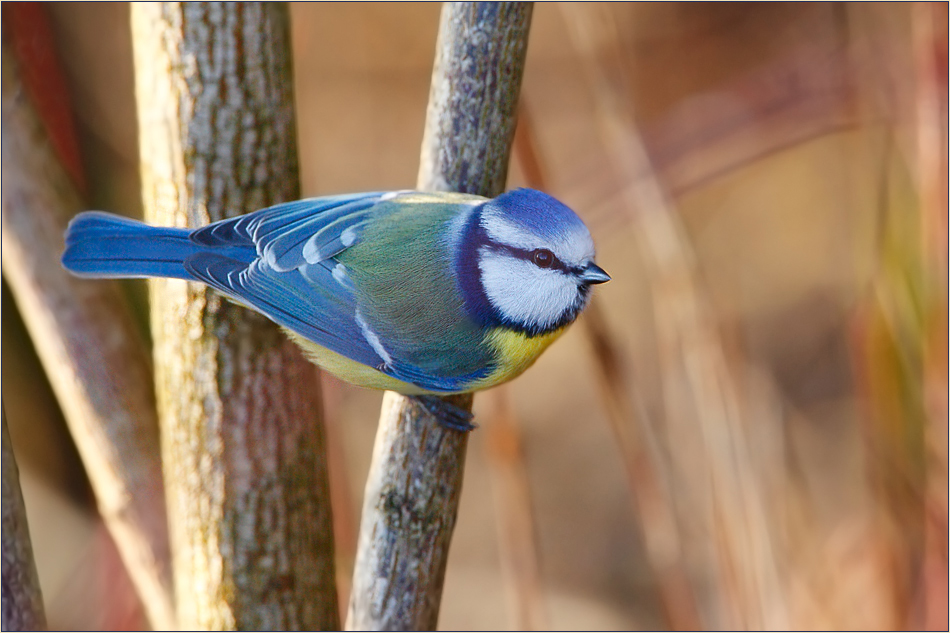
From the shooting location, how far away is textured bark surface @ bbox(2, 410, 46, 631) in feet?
3.51

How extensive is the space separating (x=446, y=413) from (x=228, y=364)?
0.37m

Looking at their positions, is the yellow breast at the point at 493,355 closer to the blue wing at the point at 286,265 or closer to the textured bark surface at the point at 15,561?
the blue wing at the point at 286,265

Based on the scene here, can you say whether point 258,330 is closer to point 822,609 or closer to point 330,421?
point 330,421

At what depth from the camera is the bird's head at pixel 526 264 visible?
1.36m

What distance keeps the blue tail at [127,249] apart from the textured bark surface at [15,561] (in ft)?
1.10

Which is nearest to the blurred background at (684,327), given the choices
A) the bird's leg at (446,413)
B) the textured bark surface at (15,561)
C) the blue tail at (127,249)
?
the bird's leg at (446,413)

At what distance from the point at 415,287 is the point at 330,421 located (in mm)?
452

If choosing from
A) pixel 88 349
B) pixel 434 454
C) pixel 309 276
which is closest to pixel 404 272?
pixel 309 276

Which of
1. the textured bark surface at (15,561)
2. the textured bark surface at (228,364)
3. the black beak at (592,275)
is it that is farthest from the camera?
the black beak at (592,275)

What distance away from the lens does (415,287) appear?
1421 millimetres

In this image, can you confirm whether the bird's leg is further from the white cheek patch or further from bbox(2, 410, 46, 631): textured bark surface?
bbox(2, 410, 46, 631): textured bark surface

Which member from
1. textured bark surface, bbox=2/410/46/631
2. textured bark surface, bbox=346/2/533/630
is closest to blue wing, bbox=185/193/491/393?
textured bark surface, bbox=346/2/533/630

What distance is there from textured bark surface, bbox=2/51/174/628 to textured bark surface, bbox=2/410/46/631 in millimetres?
368

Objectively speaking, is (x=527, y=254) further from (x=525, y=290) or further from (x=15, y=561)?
(x=15, y=561)
